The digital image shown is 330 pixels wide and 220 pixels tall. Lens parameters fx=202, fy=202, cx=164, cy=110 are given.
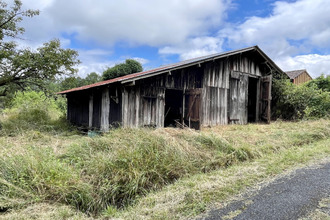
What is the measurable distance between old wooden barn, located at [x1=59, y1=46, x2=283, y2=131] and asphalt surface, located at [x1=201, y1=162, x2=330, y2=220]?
3528 millimetres

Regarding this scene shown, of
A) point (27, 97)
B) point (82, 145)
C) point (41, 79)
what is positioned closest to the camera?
point (82, 145)

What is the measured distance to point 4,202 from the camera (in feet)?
8.37

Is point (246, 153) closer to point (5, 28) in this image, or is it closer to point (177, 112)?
point (177, 112)

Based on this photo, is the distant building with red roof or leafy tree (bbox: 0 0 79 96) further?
the distant building with red roof

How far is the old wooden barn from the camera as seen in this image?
25.0 ft

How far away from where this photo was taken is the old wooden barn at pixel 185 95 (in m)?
7.61

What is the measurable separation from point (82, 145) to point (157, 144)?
1.76 meters

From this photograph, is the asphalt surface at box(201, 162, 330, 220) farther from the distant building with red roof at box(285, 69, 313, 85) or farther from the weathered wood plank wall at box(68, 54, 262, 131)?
the distant building with red roof at box(285, 69, 313, 85)

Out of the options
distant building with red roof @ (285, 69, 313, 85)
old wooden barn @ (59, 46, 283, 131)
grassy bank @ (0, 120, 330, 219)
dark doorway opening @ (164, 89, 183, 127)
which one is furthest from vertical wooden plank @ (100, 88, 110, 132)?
distant building with red roof @ (285, 69, 313, 85)

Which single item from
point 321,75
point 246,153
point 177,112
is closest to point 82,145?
point 246,153

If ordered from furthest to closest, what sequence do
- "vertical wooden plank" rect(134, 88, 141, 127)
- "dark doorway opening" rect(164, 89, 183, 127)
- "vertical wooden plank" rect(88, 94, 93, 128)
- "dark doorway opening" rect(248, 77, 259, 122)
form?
"dark doorway opening" rect(248, 77, 259, 122) → "dark doorway opening" rect(164, 89, 183, 127) → "vertical wooden plank" rect(88, 94, 93, 128) → "vertical wooden plank" rect(134, 88, 141, 127)

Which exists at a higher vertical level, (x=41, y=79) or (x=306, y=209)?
(x=41, y=79)

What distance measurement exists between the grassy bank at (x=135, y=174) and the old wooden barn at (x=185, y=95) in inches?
84.5

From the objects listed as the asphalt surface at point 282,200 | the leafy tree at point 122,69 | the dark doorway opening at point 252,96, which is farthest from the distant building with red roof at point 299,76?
the asphalt surface at point 282,200
